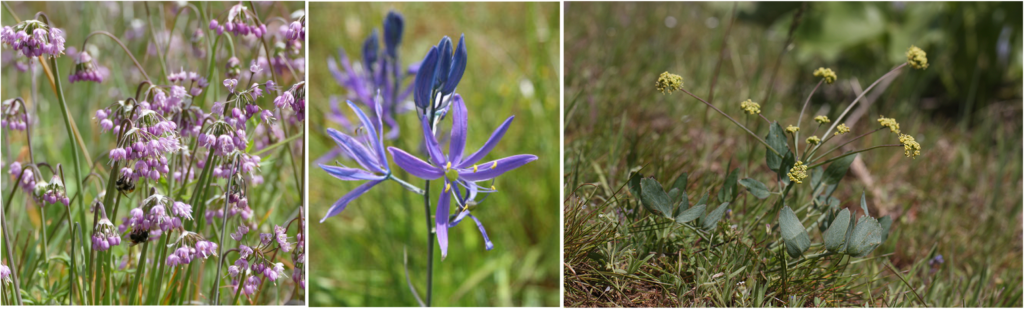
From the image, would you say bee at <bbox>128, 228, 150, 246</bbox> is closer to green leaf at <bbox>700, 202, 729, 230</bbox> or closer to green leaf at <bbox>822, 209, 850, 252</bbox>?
green leaf at <bbox>700, 202, 729, 230</bbox>

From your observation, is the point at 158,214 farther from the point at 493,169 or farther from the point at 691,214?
the point at 691,214

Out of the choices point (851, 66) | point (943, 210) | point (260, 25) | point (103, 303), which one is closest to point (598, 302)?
point (260, 25)

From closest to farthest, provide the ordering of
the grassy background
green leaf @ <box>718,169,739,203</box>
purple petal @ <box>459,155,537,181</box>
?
purple petal @ <box>459,155,537,181</box> < green leaf @ <box>718,169,739,203</box> < the grassy background

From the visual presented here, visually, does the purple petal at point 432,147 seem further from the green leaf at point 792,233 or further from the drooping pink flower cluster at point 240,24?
the green leaf at point 792,233

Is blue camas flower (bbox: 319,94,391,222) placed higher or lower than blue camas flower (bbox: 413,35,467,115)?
lower

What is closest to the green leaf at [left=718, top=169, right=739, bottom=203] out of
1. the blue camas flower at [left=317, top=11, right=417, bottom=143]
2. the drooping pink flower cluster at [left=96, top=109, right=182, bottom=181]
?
the blue camas flower at [left=317, top=11, right=417, bottom=143]
